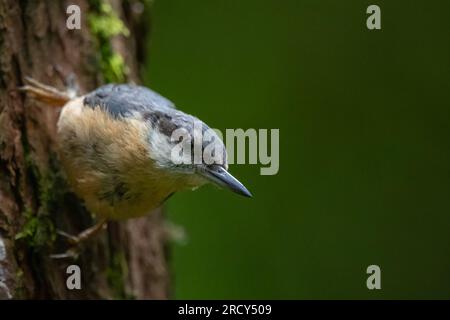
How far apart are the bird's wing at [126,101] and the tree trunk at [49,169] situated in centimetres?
28

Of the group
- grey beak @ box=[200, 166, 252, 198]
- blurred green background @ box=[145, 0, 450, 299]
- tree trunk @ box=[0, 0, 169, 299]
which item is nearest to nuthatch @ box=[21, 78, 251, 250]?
grey beak @ box=[200, 166, 252, 198]

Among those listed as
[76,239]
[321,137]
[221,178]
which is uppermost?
[321,137]

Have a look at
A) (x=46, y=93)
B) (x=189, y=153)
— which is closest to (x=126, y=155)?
(x=189, y=153)

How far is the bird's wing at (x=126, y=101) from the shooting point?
121 inches

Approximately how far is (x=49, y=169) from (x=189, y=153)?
0.71m

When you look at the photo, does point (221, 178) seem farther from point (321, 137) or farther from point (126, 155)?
point (321, 137)

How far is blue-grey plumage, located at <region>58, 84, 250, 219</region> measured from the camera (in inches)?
114

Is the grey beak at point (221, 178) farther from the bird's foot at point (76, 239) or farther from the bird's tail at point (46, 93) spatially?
the bird's tail at point (46, 93)

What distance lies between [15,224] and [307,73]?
2.89 m

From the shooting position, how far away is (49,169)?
3.18 meters

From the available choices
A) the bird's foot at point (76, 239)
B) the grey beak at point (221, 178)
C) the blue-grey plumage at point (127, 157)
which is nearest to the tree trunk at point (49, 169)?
the bird's foot at point (76, 239)

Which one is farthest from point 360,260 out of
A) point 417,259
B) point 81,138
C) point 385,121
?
point 81,138

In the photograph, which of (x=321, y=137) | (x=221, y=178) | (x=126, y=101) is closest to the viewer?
(x=221, y=178)

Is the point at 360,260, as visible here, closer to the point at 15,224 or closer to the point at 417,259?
the point at 417,259
